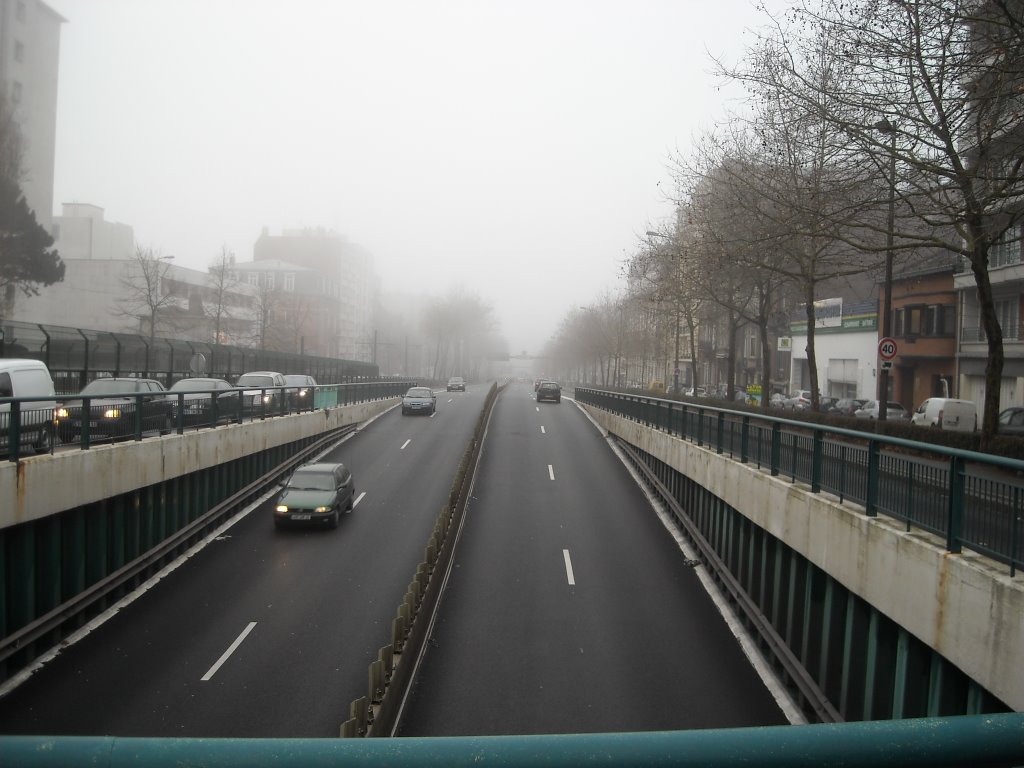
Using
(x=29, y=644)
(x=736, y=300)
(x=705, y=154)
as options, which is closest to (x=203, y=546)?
(x=29, y=644)

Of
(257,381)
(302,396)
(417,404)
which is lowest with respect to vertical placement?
(417,404)

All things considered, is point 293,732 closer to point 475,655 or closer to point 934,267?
point 475,655

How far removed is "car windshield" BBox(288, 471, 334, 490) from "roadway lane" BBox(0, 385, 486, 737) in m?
1.34

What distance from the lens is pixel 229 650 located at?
14727 millimetres

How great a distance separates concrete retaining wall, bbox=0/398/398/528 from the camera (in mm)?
13312

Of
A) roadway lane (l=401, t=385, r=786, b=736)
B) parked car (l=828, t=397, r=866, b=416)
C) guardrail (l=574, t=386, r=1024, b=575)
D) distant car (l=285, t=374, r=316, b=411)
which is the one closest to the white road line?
roadway lane (l=401, t=385, r=786, b=736)

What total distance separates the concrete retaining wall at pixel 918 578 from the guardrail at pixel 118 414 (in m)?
13.1

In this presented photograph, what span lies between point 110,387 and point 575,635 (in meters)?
16.6

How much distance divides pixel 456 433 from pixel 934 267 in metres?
27.8

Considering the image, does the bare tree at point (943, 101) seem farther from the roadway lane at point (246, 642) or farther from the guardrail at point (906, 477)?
the roadway lane at point (246, 642)

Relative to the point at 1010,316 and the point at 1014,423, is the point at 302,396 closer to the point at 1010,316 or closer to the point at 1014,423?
the point at 1014,423

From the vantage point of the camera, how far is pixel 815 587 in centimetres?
1320

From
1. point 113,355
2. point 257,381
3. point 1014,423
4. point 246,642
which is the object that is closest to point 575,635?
point 246,642

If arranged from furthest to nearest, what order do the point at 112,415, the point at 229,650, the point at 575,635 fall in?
the point at 112,415, the point at 575,635, the point at 229,650
